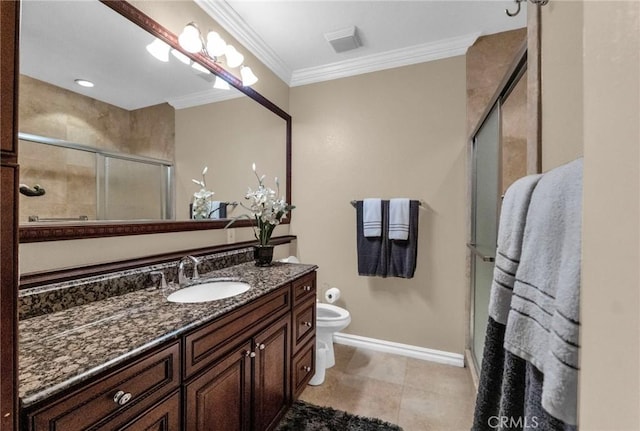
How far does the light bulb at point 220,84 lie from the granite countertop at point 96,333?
1.30 m

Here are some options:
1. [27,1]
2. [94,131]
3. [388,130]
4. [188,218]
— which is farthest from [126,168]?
[388,130]

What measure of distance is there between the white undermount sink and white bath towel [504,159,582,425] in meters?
1.15

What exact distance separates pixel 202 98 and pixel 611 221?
6.28 ft

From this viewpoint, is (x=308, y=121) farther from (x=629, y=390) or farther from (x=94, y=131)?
(x=629, y=390)

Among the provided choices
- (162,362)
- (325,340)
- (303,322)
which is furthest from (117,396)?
(325,340)

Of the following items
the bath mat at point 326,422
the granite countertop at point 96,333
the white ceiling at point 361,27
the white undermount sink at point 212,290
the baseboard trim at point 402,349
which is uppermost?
the white ceiling at point 361,27

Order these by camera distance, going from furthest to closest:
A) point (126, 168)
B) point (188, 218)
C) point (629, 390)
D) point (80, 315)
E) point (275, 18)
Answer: point (275, 18), point (188, 218), point (126, 168), point (80, 315), point (629, 390)

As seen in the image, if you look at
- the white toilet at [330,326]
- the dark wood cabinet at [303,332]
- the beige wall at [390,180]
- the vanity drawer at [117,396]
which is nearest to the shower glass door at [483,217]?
the beige wall at [390,180]

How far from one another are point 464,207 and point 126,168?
2.16 metres

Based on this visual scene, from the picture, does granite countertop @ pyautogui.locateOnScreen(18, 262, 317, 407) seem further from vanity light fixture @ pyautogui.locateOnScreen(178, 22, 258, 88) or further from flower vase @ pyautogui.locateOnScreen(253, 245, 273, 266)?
vanity light fixture @ pyautogui.locateOnScreen(178, 22, 258, 88)

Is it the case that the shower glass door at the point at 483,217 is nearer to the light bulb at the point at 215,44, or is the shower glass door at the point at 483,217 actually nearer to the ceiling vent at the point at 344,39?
the ceiling vent at the point at 344,39

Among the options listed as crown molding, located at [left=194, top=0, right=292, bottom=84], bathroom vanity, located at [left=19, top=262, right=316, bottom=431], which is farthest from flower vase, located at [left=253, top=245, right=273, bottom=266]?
crown molding, located at [left=194, top=0, right=292, bottom=84]

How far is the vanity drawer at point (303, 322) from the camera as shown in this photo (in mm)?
1612

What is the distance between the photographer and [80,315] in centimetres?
96
